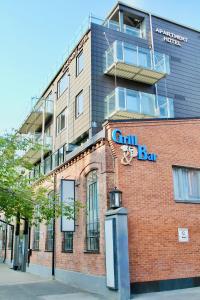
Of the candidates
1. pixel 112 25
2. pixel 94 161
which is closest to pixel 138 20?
pixel 112 25

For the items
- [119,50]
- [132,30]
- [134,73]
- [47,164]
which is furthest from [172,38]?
[47,164]

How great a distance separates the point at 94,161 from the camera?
42.2 feet

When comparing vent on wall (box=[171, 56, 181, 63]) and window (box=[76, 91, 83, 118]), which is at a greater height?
vent on wall (box=[171, 56, 181, 63])

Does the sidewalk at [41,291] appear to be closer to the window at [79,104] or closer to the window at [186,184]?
the window at [186,184]

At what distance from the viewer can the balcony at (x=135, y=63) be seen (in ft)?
64.8

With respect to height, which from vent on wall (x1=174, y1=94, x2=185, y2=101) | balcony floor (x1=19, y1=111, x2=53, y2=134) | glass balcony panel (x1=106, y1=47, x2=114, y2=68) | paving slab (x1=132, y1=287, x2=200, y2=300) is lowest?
paving slab (x1=132, y1=287, x2=200, y2=300)

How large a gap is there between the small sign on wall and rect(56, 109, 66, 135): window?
1232cm

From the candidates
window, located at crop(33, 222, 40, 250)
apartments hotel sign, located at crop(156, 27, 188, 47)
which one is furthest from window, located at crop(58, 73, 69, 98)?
window, located at crop(33, 222, 40, 250)

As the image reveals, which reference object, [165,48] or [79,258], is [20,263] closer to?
[79,258]

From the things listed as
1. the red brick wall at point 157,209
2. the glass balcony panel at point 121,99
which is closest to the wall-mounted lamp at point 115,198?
the red brick wall at point 157,209

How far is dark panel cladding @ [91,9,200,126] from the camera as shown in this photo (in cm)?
1975

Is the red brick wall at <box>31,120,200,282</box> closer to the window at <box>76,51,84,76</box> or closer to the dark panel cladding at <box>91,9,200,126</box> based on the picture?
the dark panel cladding at <box>91,9,200,126</box>

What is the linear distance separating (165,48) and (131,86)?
4499mm

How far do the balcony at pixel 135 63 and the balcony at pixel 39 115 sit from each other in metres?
6.33
